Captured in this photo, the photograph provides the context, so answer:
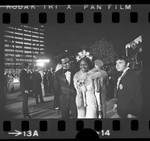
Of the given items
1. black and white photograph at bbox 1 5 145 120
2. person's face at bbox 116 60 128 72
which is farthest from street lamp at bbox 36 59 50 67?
person's face at bbox 116 60 128 72

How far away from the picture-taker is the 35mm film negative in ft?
12.1

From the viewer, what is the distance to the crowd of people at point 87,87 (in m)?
3.74

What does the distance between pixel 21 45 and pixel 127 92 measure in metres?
1.49

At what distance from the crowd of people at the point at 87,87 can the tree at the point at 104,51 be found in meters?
0.07

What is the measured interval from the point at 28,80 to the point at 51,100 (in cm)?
40

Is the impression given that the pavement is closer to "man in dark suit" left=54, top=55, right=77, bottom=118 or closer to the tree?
"man in dark suit" left=54, top=55, right=77, bottom=118

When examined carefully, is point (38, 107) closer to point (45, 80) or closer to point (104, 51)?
point (45, 80)

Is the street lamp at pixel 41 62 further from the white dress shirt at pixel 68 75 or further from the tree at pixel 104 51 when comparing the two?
the tree at pixel 104 51

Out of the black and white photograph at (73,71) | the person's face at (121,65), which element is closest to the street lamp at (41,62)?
the black and white photograph at (73,71)

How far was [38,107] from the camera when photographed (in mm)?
3797

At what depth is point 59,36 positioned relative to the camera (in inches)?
146

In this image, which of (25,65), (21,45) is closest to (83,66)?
(25,65)
